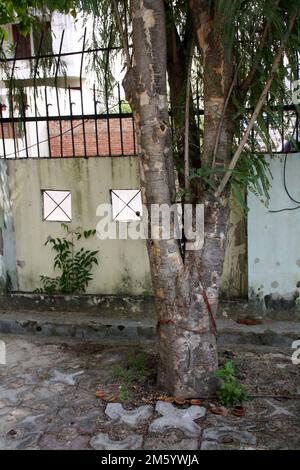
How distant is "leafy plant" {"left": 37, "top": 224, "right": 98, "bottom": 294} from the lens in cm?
638

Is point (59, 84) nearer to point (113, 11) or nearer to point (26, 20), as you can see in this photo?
point (26, 20)

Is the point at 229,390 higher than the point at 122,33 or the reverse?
the reverse

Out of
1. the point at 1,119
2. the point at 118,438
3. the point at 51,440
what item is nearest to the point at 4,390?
the point at 51,440

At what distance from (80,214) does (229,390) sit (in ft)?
9.39

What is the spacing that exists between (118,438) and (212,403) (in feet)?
2.77

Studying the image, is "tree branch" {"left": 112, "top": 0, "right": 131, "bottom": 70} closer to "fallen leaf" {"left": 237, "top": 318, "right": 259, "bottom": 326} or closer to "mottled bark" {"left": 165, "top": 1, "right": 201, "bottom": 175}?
"mottled bark" {"left": 165, "top": 1, "right": 201, "bottom": 175}

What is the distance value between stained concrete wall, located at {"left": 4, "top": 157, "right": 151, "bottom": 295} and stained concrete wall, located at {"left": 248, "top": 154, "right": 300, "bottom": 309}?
1.25 meters

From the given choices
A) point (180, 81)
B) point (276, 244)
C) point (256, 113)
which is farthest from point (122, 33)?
point (276, 244)

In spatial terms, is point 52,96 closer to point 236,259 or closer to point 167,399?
point 236,259

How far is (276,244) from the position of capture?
5836mm

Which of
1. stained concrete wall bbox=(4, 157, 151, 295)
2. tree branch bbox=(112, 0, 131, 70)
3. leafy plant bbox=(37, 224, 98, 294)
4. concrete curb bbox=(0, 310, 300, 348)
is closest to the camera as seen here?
tree branch bbox=(112, 0, 131, 70)

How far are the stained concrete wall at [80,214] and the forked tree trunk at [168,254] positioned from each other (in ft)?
6.14

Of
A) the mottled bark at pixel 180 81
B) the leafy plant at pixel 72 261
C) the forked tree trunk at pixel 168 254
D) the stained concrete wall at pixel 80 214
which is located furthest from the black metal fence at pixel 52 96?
the forked tree trunk at pixel 168 254

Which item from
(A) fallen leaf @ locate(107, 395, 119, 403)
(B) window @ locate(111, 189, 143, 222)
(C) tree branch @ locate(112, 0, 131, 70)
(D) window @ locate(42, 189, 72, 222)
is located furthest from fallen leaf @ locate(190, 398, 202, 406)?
(D) window @ locate(42, 189, 72, 222)
